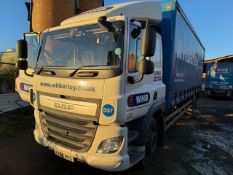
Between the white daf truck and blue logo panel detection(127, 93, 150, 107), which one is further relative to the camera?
blue logo panel detection(127, 93, 150, 107)

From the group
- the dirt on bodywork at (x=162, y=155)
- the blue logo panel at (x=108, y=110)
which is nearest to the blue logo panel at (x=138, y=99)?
the blue logo panel at (x=108, y=110)

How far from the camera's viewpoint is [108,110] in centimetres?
297

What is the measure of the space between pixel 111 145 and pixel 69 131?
2.32ft

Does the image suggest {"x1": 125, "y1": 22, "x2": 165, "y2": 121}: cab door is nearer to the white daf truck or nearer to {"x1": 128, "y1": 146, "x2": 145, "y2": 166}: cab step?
the white daf truck

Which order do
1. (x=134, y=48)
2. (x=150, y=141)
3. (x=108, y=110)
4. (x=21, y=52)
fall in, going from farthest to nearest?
(x=150, y=141), (x=21, y=52), (x=134, y=48), (x=108, y=110)

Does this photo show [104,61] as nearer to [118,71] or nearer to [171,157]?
[118,71]

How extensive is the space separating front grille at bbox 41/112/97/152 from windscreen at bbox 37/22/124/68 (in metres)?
0.82

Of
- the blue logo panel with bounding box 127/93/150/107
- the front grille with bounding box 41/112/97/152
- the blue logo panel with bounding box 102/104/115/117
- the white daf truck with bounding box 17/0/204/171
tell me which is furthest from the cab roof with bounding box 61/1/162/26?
the front grille with bounding box 41/112/97/152

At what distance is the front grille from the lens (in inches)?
124

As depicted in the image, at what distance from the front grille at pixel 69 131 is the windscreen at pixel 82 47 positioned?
0.82m

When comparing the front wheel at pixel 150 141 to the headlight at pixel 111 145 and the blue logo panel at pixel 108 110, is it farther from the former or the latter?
the blue logo panel at pixel 108 110

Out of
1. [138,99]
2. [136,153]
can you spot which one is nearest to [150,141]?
[136,153]

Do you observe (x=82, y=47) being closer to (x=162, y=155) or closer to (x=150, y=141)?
(x=150, y=141)

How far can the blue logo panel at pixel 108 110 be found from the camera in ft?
9.71
